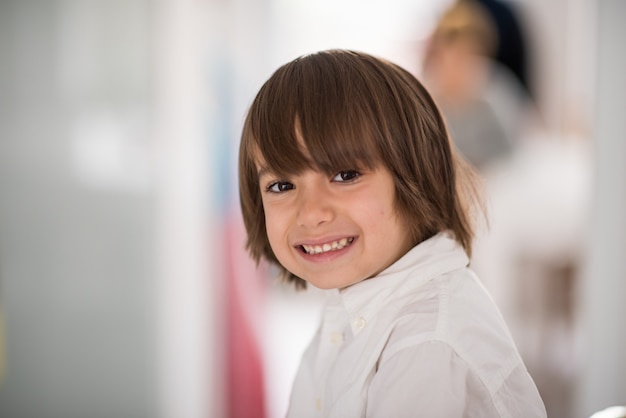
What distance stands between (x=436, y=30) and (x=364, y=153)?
1.61m

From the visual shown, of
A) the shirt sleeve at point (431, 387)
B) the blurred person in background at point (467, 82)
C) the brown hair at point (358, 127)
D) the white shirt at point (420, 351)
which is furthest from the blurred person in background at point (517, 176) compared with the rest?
the shirt sleeve at point (431, 387)

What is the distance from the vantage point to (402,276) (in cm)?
88

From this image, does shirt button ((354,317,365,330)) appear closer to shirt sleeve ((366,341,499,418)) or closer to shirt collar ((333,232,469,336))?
shirt collar ((333,232,469,336))

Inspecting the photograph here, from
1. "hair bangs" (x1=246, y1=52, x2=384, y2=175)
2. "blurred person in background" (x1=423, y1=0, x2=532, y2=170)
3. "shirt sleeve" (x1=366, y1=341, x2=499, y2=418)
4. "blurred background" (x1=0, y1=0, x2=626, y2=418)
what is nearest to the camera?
"shirt sleeve" (x1=366, y1=341, x2=499, y2=418)

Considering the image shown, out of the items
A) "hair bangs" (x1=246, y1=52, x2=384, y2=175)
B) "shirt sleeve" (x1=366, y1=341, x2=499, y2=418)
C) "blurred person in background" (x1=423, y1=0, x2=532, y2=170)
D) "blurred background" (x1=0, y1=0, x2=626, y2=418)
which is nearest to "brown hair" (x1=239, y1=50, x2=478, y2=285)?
"hair bangs" (x1=246, y1=52, x2=384, y2=175)

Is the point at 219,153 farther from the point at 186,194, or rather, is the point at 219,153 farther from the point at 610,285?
the point at 610,285

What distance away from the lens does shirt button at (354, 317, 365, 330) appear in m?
0.89

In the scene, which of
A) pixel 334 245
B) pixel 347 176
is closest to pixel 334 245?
pixel 334 245

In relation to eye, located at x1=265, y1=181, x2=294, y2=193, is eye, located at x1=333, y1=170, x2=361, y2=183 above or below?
above

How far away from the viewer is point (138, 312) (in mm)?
2033

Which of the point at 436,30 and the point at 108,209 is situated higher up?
the point at 436,30

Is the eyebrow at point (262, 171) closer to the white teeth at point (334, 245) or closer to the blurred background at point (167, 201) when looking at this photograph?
the white teeth at point (334, 245)

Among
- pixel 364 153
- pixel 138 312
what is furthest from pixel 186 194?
pixel 364 153

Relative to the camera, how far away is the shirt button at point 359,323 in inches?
35.1
